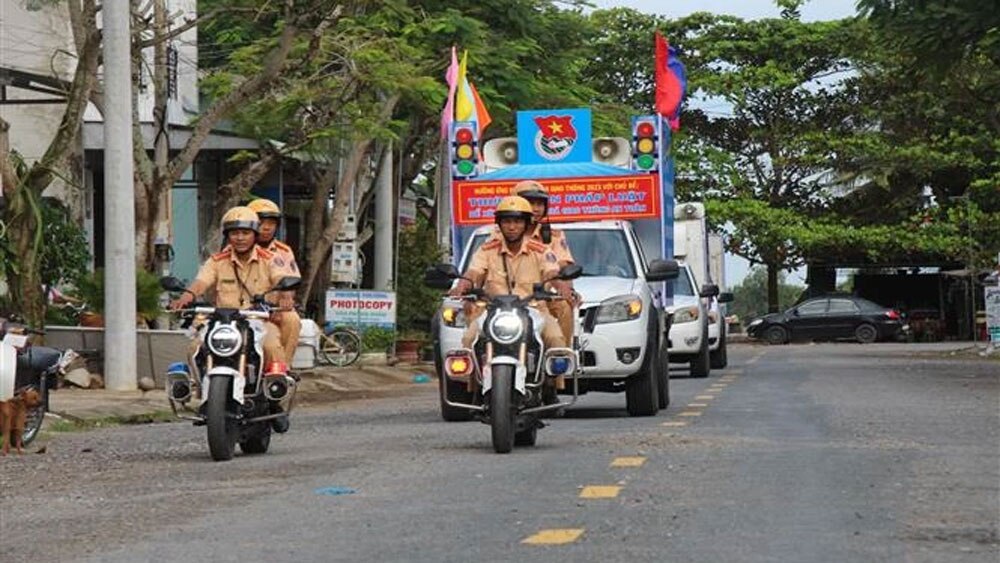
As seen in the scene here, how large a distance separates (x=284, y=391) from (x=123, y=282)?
888 centimetres

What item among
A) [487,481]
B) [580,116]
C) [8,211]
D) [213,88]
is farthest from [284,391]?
[213,88]

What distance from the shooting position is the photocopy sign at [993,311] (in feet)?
121

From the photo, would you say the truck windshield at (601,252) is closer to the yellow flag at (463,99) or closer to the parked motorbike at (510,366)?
the parked motorbike at (510,366)

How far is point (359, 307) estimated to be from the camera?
1264 inches

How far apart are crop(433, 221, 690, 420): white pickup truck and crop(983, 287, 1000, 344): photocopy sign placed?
20.4 meters

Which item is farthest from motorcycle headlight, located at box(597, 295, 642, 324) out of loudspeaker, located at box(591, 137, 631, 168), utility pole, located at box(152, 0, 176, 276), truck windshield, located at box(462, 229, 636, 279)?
utility pole, located at box(152, 0, 176, 276)

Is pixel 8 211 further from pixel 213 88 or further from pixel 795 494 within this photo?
pixel 795 494

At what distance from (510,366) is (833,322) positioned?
→ 42.3 meters

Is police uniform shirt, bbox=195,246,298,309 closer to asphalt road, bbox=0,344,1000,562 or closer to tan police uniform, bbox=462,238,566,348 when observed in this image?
asphalt road, bbox=0,344,1000,562

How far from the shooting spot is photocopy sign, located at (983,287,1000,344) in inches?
1447

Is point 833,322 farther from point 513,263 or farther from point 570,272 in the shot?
point 570,272

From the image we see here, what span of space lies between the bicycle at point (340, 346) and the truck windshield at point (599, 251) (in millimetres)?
12865

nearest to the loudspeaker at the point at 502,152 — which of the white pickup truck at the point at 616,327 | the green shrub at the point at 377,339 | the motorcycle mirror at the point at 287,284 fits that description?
the white pickup truck at the point at 616,327

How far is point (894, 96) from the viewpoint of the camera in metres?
59.9
